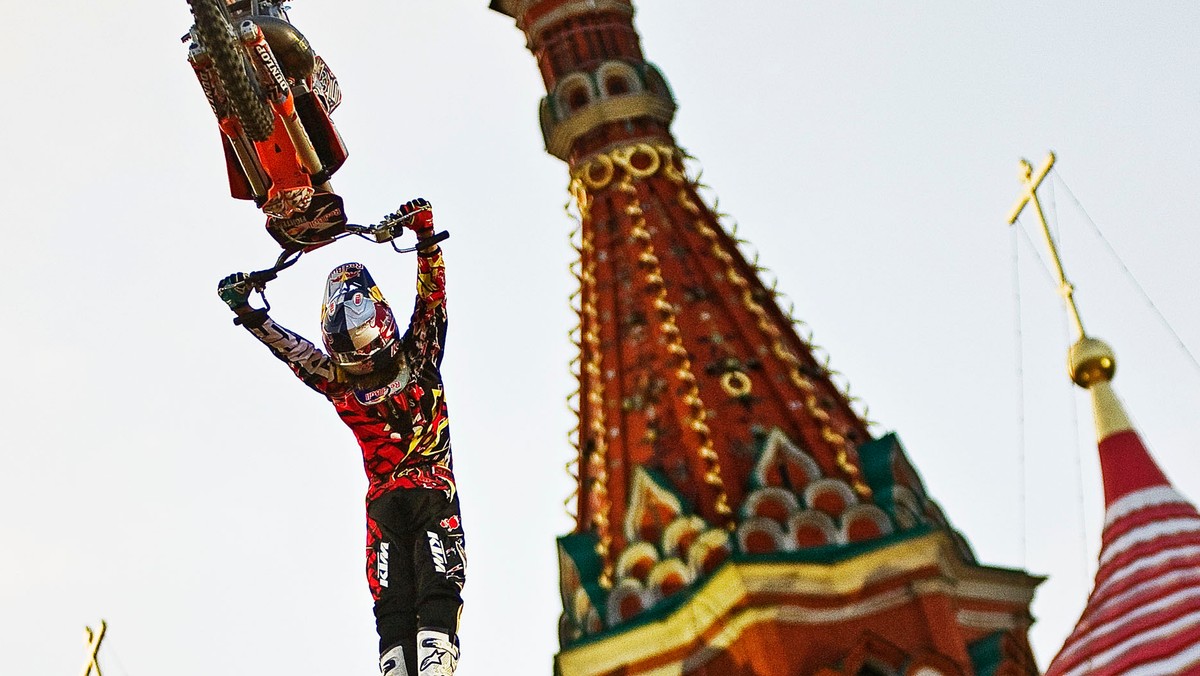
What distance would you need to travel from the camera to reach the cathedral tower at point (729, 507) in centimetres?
1553

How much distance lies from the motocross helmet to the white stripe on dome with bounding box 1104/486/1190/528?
323 inches

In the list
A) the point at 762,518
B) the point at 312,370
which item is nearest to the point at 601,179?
the point at 762,518

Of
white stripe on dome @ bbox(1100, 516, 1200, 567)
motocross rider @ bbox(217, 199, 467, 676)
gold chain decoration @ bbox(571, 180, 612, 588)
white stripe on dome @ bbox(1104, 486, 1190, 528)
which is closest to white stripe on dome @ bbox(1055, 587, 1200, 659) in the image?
white stripe on dome @ bbox(1100, 516, 1200, 567)

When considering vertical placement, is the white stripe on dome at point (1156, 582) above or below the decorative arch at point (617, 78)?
below

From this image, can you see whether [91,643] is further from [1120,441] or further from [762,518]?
[1120,441]

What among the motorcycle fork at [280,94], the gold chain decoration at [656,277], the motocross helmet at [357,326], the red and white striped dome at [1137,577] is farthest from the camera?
the gold chain decoration at [656,277]

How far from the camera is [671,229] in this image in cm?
1845

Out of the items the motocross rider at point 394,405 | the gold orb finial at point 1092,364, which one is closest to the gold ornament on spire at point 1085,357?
the gold orb finial at point 1092,364

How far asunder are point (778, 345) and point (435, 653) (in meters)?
8.05

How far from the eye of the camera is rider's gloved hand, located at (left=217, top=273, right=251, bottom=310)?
33.3 ft

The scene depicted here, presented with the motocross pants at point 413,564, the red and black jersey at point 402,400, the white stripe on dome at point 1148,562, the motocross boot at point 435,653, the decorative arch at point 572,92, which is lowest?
the motocross boot at point 435,653

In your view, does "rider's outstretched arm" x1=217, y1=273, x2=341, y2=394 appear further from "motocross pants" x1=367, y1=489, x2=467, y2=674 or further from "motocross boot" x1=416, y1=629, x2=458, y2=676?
"motocross boot" x1=416, y1=629, x2=458, y2=676

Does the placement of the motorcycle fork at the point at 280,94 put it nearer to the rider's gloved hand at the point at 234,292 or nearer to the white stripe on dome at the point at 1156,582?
the rider's gloved hand at the point at 234,292

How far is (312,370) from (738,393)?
22.5 ft
